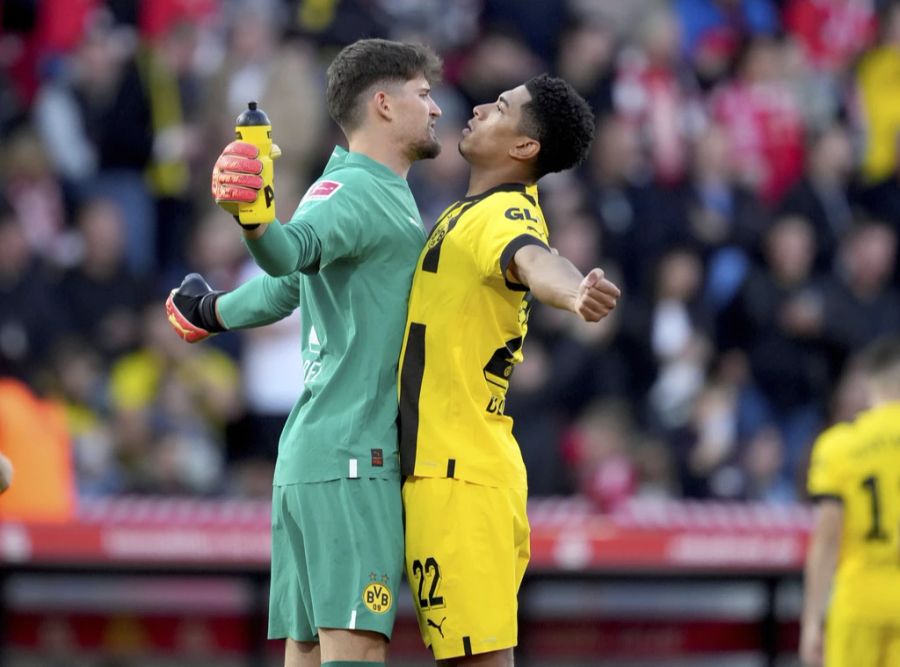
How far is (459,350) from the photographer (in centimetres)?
505

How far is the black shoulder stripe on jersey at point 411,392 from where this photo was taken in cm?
503

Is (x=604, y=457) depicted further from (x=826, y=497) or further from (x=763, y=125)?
(x=763, y=125)

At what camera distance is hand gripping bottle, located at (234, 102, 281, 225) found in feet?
15.0

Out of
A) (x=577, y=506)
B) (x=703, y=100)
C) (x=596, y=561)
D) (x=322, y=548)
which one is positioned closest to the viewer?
(x=322, y=548)

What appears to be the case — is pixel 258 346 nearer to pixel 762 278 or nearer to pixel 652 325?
pixel 652 325

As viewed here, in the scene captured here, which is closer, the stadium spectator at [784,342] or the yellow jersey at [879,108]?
the stadium spectator at [784,342]

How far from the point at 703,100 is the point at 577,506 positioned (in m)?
4.30

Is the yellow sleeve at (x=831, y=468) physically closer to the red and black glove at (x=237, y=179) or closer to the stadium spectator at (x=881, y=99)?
the red and black glove at (x=237, y=179)

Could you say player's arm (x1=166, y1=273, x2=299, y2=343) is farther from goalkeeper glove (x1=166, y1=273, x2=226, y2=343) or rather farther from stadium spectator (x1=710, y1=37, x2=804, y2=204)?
stadium spectator (x1=710, y1=37, x2=804, y2=204)

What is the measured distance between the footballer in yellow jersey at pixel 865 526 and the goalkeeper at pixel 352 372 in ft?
8.58

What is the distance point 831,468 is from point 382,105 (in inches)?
112

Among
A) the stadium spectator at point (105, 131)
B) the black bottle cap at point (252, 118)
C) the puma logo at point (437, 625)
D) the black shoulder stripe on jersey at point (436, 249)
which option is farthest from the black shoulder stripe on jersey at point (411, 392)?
the stadium spectator at point (105, 131)

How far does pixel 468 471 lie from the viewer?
197 inches

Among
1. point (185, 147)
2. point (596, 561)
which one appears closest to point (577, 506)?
point (596, 561)
